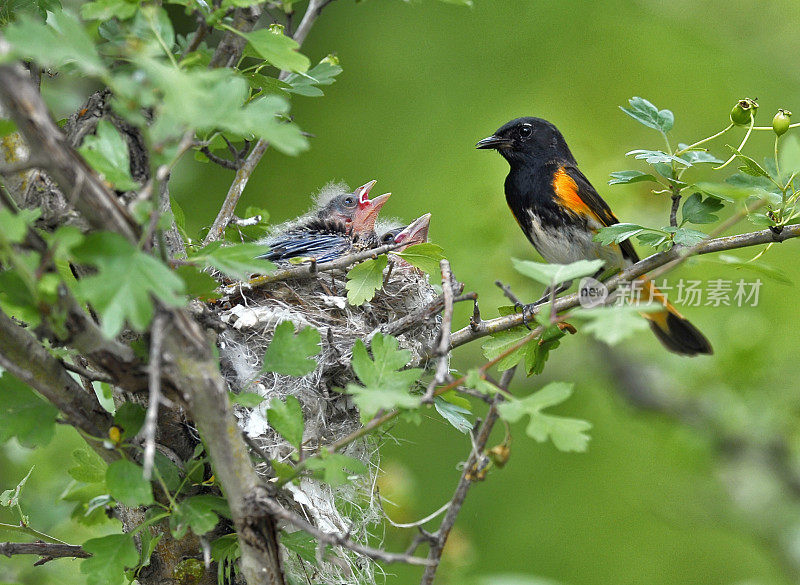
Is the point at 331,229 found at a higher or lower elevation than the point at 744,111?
lower

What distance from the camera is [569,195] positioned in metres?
3.63

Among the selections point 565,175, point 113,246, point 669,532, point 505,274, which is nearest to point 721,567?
point 669,532

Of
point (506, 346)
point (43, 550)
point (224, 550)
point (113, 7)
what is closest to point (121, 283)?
point (113, 7)

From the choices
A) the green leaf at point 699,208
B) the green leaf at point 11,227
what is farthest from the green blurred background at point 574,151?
the green leaf at point 11,227

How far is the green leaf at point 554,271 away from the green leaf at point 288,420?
0.47m

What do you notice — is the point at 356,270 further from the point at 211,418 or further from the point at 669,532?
the point at 669,532

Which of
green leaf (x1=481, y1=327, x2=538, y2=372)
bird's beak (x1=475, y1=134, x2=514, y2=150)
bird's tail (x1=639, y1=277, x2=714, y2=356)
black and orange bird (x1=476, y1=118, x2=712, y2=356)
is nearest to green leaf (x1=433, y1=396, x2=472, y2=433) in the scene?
green leaf (x1=481, y1=327, x2=538, y2=372)

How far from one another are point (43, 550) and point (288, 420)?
805mm

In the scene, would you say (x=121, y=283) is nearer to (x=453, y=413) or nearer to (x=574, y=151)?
(x=453, y=413)

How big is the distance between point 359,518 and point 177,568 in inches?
26.7

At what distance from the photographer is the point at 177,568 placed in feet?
6.37

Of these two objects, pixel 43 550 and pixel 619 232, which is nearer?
pixel 43 550

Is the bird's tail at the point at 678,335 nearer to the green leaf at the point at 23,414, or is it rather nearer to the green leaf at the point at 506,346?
the green leaf at the point at 506,346

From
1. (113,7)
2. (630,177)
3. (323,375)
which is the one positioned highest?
(630,177)
